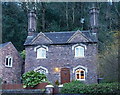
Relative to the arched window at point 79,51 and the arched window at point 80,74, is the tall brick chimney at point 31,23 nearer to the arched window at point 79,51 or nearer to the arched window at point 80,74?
the arched window at point 79,51

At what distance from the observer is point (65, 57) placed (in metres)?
24.4

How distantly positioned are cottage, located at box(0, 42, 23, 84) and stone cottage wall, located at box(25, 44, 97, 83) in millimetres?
2217

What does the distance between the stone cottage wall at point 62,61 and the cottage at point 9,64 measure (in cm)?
222

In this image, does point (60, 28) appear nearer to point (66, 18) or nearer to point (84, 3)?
point (66, 18)

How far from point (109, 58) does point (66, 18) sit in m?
26.5

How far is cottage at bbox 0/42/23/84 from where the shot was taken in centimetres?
2452

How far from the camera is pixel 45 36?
995 inches

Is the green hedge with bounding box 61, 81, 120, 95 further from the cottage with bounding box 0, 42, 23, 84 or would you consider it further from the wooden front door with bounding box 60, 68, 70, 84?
the cottage with bounding box 0, 42, 23, 84

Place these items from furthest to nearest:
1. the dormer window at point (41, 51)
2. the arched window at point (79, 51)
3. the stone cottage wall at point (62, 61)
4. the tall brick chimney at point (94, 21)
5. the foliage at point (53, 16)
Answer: the foliage at point (53, 16) → the tall brick chimney at point (94, 21) → the dormer window at point (41, 51) → the arched window at point (79, 51) → the stone cottage wall at point (62, 61)

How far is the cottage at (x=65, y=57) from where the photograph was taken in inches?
944

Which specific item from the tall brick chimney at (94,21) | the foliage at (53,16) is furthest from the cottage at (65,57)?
the foliage at (53,16)

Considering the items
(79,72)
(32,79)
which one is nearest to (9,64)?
(32,79)

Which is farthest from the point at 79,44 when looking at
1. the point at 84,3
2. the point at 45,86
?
the point at 84,3

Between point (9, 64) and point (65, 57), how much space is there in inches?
289
